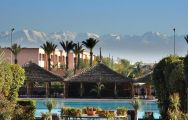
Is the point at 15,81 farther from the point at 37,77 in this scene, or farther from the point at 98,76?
the point at 98,76

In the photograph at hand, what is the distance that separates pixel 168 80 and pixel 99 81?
2540cm

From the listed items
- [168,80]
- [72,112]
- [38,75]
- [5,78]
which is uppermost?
[38,75]

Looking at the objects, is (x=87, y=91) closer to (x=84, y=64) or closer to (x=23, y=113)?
(x=23, y=113)

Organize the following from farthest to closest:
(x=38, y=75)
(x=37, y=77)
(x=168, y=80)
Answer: (x=38, y=75)
(x=37, y=77)
(x=168, y=80)

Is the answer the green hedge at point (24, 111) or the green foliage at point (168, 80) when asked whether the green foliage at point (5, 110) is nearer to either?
the green hedge at point (24, 111)

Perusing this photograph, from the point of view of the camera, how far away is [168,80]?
25156 millimetres

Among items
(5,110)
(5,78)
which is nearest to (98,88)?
(5,78)

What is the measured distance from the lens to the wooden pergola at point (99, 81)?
50.1 meters

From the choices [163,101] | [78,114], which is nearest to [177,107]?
[163,101]

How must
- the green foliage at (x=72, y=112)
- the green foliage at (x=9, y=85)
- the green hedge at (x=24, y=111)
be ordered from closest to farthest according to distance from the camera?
1. the green foliage at (x=9, y=85)
2. the green hedge at (x=24, y=111)
3. the green foliage at (x=72, y=112)

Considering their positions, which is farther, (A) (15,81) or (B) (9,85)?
(A) (15,81)

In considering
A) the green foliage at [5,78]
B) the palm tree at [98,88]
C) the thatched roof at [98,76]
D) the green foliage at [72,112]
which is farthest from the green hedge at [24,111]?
the palm tree at [98,88]

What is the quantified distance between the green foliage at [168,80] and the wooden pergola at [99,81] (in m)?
23.4

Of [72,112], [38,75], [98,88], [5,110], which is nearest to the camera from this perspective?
[5,110]
